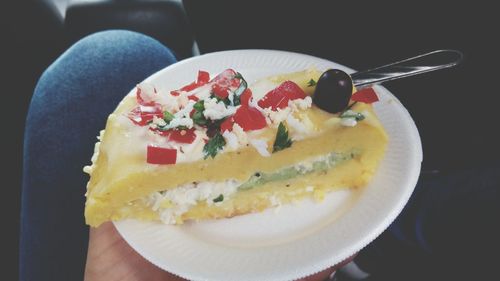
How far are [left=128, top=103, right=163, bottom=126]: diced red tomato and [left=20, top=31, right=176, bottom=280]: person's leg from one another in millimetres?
511

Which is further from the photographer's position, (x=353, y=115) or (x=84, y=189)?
(x=84, y=189)

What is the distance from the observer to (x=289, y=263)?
1181 millimetres

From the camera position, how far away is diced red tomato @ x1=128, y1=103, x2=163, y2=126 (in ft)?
4.75

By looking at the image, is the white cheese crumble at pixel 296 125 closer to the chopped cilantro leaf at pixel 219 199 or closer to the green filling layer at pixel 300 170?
the green filling layer at pixel 300 170

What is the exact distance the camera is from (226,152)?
1.38m

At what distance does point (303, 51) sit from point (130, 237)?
1.14 meters

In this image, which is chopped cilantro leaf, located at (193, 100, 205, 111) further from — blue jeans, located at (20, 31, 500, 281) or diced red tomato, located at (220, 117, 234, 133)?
blue jeans, located at (20, 31, 500, 281)

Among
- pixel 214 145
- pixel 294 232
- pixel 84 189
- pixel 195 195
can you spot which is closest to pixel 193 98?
pixel 214 145

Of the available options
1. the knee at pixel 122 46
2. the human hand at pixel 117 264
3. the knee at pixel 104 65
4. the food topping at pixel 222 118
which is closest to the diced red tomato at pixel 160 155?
the food topping at pixel 222 118

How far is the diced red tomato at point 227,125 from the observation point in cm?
138

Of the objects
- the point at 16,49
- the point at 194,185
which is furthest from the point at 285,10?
the point at 16,49

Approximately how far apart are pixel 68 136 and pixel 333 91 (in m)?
1.12

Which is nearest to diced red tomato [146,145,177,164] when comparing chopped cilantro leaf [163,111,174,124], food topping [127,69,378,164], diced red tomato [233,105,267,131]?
food topping [127,69,378,164]

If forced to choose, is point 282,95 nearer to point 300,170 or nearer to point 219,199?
point 300,170
